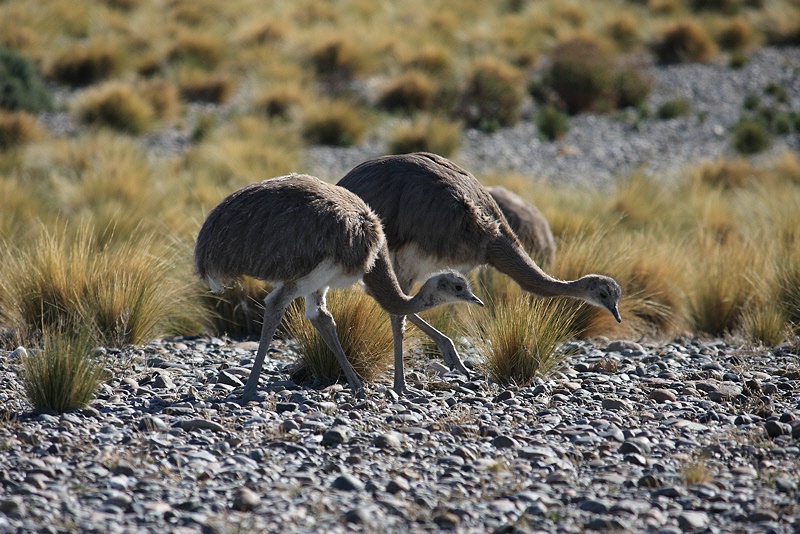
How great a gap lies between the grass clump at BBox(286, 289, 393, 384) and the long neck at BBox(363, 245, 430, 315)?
1.95ft

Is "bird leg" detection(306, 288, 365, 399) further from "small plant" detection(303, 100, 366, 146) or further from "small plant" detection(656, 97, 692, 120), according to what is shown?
"small plant" detection(656, 97, 692, 120)

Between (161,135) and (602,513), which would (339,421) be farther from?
(161,135)

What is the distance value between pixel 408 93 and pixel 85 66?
6421 mm

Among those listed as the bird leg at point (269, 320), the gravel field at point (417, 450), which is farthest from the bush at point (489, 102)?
the bird leg at point (269, 320)

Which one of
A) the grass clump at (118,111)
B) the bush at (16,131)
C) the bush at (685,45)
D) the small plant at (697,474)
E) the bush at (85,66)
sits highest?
the bush at (685,45)

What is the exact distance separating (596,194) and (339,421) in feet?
26.1

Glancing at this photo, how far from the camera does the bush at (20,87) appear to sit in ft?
52.6

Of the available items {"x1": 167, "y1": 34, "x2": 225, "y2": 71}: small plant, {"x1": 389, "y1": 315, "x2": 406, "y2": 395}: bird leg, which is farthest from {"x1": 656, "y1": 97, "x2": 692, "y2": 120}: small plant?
{"x1": 389, "y1": 315, "x2": 406, "y2": 395}: bird leg

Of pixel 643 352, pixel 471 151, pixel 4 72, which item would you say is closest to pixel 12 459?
pixel 643 352

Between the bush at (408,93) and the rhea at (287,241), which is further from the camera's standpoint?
the bush at (408,93)

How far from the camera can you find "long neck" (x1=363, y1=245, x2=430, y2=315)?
19.2ft

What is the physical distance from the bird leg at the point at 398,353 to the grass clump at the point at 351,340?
15.8 inches

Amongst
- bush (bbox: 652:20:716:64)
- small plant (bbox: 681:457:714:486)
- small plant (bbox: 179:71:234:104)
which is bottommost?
small plant (bbox: 681:457:714:486)

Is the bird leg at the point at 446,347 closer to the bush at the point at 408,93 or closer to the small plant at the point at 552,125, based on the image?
the small plant at the point at 552,125
